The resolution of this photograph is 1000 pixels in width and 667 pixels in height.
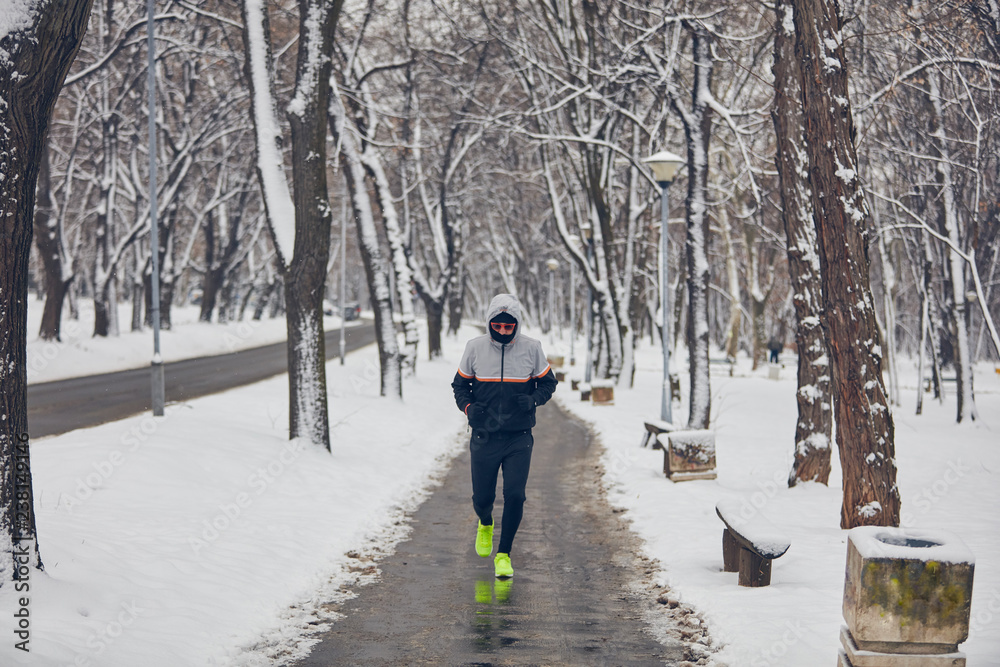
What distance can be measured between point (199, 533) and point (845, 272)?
5.74 meters

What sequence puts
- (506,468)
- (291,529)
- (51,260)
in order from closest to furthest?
(506,468)
(291,529)
(51,260)

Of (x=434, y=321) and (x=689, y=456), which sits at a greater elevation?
(x=434, y=321)

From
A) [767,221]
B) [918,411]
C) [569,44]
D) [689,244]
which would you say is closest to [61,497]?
[689,244]

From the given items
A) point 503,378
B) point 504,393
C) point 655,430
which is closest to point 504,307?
point 503,378

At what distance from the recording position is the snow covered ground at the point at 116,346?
994 inches

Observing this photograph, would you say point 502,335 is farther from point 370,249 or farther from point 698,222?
point 370,249

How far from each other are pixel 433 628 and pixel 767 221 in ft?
107

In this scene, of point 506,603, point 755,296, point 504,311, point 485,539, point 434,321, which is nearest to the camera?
point 506,603

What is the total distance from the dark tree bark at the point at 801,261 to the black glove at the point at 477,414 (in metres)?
4.02

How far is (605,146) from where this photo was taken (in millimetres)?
20797

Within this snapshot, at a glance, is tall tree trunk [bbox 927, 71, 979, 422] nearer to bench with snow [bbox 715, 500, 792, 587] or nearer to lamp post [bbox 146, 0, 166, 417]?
bench with snow [bbox 715, 500, 792, 587]

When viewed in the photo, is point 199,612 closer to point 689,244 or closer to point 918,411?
point 689,244

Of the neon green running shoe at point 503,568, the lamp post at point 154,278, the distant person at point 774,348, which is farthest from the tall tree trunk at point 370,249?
the distant person at point 774,348

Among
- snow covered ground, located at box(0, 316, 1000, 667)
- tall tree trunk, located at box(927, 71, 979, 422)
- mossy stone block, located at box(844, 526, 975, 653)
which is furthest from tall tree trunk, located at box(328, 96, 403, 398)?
mossy stone block, located at box(844, 526, 975, 653)
